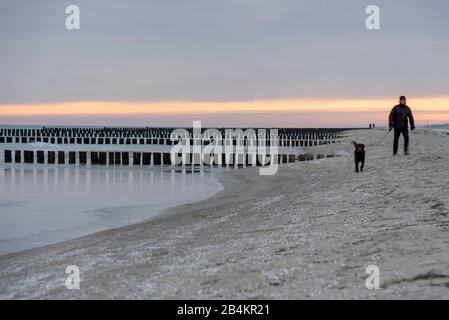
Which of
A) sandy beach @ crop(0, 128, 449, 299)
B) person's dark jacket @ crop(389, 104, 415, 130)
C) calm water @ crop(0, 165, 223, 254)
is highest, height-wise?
person's dark jacket @ crop(389, 104, 415, 130)

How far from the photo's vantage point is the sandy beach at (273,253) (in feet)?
20.2

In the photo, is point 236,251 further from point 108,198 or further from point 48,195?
point 48,195

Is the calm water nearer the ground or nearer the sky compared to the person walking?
nearer the ground

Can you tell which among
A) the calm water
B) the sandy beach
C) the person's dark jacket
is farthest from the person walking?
the calm water

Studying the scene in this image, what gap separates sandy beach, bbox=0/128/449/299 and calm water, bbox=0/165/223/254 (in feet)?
5.80

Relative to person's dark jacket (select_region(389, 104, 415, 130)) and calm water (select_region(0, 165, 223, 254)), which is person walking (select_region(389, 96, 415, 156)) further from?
calm water (select_region(0, 165, 223, 254))

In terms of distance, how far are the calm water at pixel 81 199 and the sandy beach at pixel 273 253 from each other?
1767mm

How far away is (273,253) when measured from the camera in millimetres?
7766

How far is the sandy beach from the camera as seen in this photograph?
6172mm

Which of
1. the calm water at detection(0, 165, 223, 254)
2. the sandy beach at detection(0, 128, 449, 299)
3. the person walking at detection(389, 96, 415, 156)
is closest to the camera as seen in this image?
the sandy beach at detection(0, 128, 449, 299)

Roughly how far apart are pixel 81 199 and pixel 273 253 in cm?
1351

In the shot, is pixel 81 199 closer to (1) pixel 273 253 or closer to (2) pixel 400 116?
(2) pixel 400 116

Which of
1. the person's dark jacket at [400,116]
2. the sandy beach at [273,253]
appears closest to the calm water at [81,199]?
the sandy beach at [273,253]

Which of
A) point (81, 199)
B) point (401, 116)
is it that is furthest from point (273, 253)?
point (81, 199)
